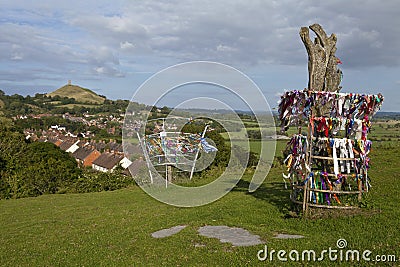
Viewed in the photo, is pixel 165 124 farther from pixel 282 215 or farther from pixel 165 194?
pixel 282 215

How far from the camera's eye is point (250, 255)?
7.95 meters

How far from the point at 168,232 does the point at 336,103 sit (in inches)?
233

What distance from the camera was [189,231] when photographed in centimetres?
1047

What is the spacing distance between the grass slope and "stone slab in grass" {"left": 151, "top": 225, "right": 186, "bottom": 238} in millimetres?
241

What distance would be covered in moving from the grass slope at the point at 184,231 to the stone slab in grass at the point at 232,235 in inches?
10.2

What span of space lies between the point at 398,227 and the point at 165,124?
44.1 ft

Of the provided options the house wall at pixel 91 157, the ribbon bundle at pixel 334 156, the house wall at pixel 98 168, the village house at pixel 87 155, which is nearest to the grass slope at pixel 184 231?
the ribbon bundle at pixel 334 156

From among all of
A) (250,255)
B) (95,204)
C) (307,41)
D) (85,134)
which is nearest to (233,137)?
(95,204)

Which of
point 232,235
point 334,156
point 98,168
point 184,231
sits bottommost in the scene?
point 98,168

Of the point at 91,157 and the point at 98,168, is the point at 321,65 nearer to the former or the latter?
the point at 98,168

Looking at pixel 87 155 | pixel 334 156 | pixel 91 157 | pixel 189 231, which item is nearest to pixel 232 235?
pixel 189 231

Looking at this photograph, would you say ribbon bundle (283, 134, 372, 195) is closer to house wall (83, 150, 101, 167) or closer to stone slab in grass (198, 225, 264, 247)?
stone slab in grass (198, 225, 264, 247)

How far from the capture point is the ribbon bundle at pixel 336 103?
35.3 ft

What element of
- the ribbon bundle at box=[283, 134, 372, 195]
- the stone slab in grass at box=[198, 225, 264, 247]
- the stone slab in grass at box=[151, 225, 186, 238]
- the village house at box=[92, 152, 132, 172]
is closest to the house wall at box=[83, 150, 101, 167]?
the village house at box=[92, 152, 132, 172]
